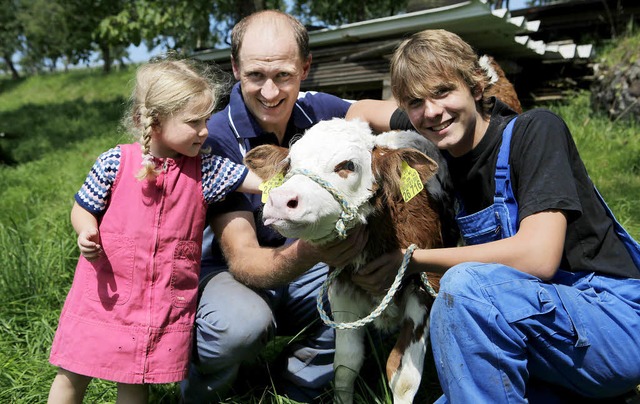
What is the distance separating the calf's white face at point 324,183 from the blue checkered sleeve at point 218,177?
14.0 inches

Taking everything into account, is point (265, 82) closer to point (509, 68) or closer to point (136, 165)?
point (136, 165)

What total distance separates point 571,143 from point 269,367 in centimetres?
195

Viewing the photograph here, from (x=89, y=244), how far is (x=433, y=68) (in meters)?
1.68

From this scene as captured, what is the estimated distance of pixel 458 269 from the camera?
2225 millimetres

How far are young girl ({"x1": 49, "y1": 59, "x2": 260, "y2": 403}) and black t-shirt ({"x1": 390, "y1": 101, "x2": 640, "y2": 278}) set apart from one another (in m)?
1.38

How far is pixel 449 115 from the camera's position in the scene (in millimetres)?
2586

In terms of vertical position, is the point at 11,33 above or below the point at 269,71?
below

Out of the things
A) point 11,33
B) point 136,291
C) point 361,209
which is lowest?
point 136,291

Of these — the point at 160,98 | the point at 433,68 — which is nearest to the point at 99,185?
the point at 160,98

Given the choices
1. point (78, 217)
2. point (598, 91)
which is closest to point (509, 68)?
point (598, 91)

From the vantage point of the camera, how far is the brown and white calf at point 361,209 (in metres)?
2.28

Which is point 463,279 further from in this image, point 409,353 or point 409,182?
point 409,353

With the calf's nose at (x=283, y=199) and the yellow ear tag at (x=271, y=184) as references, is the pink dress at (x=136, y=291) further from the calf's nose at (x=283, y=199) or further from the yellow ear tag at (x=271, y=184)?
the calf's nose at (x=283, y=199)

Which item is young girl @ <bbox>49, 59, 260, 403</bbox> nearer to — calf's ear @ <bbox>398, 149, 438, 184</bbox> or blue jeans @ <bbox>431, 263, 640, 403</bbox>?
calf's ear @ <bbox>398, 149, 438, 184</bbox>
